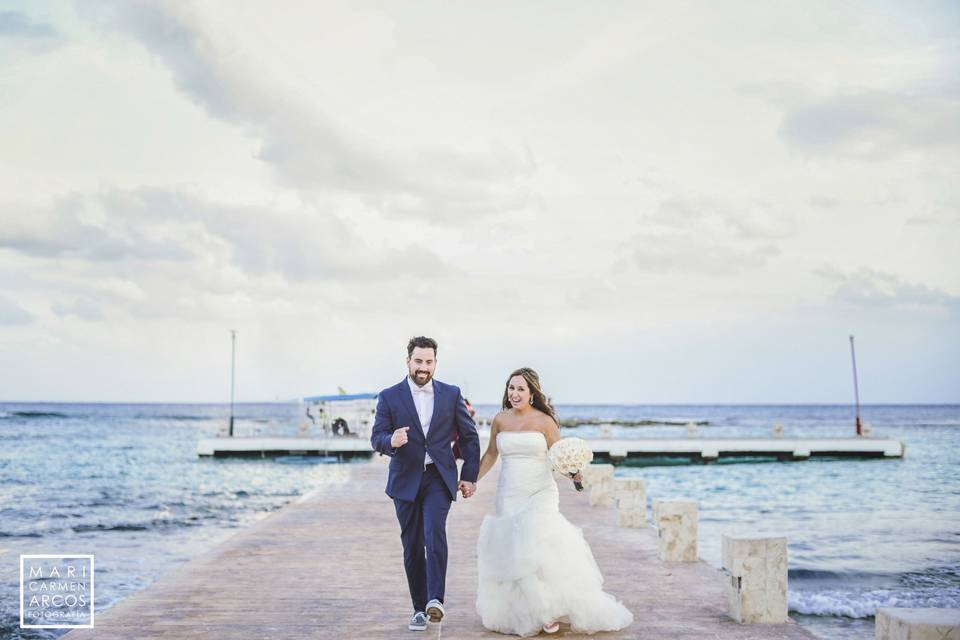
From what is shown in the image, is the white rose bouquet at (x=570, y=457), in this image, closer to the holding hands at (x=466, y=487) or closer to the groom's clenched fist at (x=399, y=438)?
the holding hands at (x=466, y=487)

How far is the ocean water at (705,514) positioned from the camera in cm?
1156

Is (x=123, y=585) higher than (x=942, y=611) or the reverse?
the reverse

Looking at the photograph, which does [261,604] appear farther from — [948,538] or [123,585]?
[948,538]

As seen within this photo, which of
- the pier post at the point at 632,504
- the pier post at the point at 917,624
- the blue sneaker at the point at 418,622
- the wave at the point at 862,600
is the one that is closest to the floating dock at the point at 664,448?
the pier post at the point at 632,504

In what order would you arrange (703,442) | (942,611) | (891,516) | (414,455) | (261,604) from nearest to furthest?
1. (942,611)
2. (414,455)
3. (261,604)
4. (891,516)
5. (703,442)

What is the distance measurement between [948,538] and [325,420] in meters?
34.1

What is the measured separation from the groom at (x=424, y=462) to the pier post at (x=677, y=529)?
135 inches

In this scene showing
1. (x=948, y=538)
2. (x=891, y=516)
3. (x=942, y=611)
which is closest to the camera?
(x=942, y=611)

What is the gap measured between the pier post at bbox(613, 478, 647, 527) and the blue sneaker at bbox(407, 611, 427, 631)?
239 inches

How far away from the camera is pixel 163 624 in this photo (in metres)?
6.39

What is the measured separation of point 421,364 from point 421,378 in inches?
4.6

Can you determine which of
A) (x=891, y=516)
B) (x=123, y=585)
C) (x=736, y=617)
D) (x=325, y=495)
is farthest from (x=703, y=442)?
(x=736, y=617)
